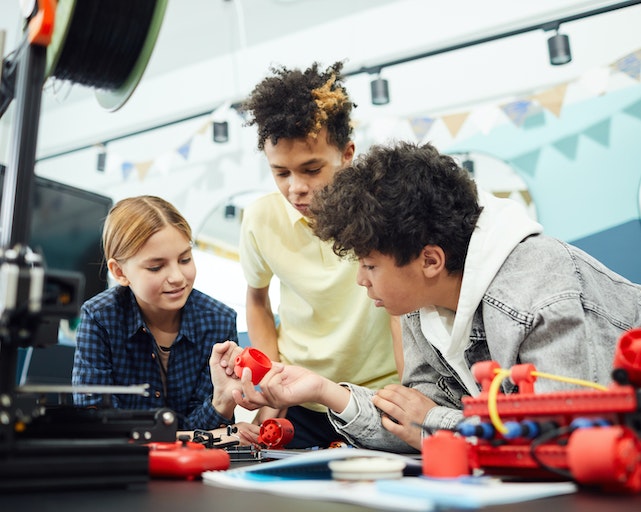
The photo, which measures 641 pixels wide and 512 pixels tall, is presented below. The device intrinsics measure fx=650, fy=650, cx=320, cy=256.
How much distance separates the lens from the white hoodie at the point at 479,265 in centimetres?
101

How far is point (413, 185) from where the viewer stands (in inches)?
43.0

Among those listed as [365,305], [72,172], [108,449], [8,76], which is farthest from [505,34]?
[72,172]

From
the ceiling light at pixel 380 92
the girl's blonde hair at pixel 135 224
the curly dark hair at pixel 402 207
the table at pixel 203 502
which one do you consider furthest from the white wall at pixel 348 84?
the table at pixel 203 502

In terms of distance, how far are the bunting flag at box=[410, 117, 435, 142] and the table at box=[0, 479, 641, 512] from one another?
224 centimetres

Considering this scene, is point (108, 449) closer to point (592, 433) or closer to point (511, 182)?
point (592, 433)

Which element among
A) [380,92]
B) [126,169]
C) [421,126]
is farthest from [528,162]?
[126,169]

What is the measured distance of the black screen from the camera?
227 cm

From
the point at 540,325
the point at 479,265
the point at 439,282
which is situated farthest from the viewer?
the point at 439,282

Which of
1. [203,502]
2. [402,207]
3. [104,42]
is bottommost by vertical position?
[203,502]

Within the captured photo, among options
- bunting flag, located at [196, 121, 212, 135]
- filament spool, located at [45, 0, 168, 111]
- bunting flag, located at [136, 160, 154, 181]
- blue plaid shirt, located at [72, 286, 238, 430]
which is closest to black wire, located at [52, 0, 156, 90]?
filament spool, located at [45, 0, 168, 111]

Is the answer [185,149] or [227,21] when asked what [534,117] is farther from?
[185,149]

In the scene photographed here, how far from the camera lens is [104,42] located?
81 centimetres

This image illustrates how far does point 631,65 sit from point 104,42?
6.34 feet

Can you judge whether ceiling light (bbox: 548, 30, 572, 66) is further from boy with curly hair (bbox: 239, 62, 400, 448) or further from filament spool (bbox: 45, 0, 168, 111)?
filament spool (bbox: 45, 0, 168, 111)
